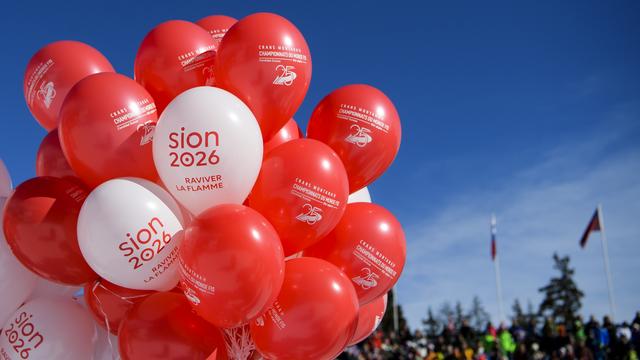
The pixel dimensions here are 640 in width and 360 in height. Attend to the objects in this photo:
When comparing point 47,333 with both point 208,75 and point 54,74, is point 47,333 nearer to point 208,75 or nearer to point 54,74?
point 54,74

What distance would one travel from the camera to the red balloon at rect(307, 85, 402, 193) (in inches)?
151

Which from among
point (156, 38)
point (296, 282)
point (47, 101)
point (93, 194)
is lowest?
point (296, 282)

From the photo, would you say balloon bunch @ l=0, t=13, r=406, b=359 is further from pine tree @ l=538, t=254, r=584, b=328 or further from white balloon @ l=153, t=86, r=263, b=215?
pine tree @ l=538, t=254, r=584, b=328

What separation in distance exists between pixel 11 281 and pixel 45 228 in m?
0.70

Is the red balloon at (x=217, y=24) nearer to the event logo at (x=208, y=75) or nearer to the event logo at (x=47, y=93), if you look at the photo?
the event logo at (x=208, y=75)

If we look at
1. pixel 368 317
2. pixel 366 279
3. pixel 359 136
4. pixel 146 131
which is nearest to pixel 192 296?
pixel 146 131

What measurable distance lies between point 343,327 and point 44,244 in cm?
186

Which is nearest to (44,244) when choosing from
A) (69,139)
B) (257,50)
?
(69,139)

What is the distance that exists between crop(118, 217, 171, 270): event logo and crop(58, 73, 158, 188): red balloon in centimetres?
42

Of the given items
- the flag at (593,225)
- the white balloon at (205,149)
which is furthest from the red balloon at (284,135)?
the flag at (593,225)

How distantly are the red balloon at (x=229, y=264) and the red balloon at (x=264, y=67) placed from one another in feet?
2.52

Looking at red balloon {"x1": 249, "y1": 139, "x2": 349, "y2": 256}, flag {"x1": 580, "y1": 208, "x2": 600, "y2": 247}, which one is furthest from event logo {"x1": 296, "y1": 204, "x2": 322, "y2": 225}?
flag {"x1": 580, "y1": 208, "x2": 600, "y2": 247}

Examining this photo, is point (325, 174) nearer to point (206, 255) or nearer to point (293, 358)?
point (206, 255)

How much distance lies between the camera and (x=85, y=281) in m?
3.69
